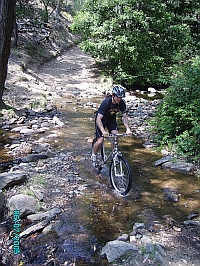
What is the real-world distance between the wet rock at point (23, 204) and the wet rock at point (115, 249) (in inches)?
57.5

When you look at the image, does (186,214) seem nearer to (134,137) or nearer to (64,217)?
(64,217)

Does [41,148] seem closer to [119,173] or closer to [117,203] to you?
[119,173]

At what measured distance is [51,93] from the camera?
15.5m

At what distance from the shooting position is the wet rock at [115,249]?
3.88 meters

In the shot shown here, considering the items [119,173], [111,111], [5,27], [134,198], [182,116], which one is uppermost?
[5,27]

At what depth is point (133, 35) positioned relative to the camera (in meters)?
16.9

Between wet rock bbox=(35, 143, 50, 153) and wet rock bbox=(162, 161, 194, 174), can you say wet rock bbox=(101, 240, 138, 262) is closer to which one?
wet rock bbox=(162, 161, 194, 174)

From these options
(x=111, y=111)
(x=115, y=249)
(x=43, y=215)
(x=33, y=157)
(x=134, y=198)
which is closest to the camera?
(x=115, y=249)

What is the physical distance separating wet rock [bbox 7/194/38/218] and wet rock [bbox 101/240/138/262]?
1461 mm

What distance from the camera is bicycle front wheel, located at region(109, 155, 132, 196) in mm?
5662

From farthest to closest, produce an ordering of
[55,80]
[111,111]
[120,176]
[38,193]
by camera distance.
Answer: [55,80] < [111,111] < [120,176] < [38,193]

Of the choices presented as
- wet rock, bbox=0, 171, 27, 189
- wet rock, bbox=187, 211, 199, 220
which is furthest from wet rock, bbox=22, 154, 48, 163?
wet rock, bbox=187, 211, 199, 220

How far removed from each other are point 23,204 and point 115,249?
1.75 metres

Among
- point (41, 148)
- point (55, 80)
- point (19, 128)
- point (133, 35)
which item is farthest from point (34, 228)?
point (55, 80)
